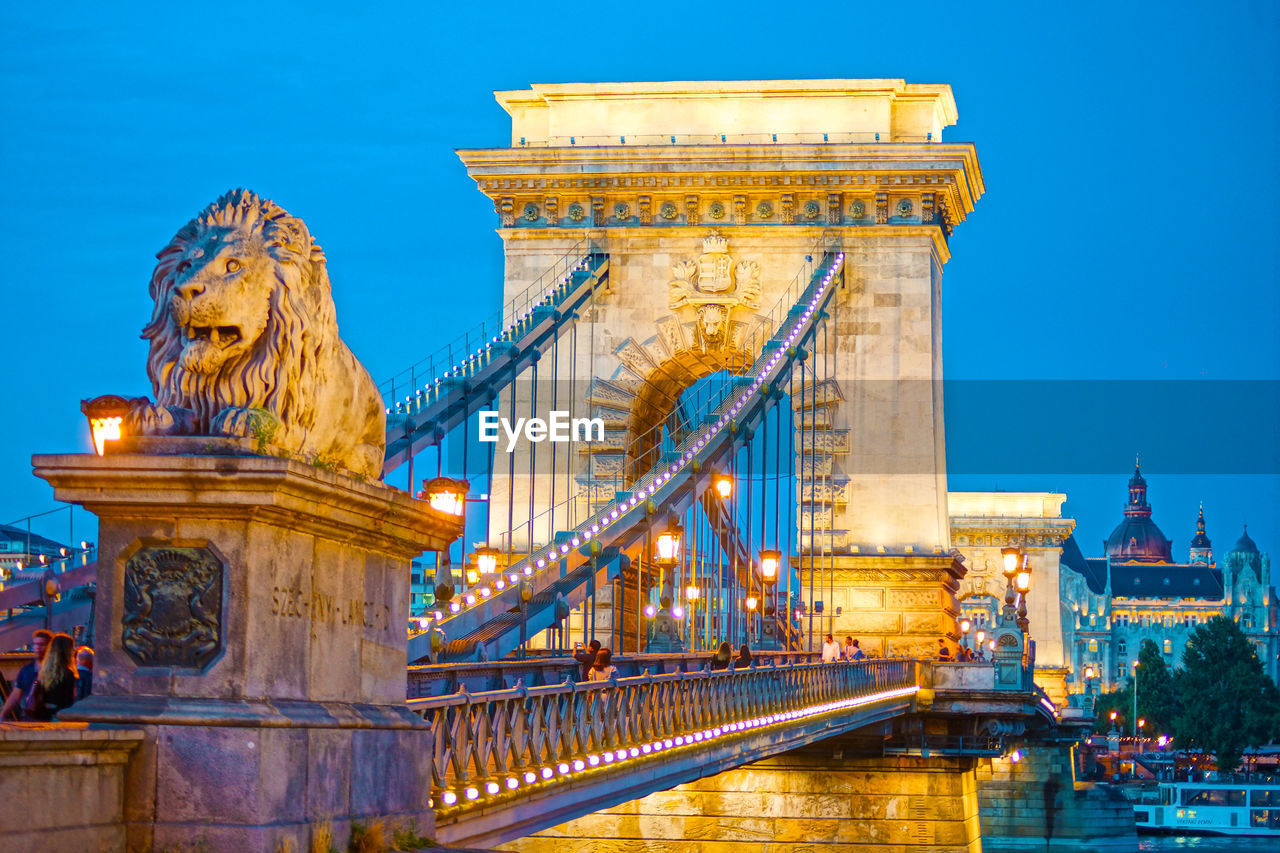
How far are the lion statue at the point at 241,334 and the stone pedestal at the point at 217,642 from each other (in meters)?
0.24

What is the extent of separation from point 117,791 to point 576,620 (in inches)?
1508

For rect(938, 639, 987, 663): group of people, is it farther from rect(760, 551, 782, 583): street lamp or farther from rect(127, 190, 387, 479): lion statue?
rect(127, 190, 387, 479): lion statue

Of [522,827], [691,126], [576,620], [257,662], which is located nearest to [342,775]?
[257,662]

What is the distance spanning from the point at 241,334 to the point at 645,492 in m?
25.8

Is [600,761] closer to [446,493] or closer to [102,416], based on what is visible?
[102,416]

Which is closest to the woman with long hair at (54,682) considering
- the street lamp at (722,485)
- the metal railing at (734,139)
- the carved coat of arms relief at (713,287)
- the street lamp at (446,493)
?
the street lamp at (446,493)

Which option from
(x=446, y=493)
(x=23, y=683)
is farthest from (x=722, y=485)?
(x=23, y=683)

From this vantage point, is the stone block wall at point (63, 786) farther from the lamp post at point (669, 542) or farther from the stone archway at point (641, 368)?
the stone archway at point (641, 368)

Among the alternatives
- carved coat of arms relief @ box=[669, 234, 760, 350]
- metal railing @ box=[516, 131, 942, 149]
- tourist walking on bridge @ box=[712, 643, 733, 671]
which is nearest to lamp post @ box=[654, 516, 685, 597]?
tourist walking on bridge @ box=[712, 643, 733, 671]

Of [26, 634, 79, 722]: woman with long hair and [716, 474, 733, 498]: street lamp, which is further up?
[716, 474, 733, 498]: street lamp

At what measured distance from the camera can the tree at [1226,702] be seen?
137 meters

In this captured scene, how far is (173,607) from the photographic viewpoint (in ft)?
31.1

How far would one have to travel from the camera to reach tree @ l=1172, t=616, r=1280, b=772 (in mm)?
137125

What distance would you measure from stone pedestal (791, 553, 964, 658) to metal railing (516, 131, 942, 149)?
1015 cm
